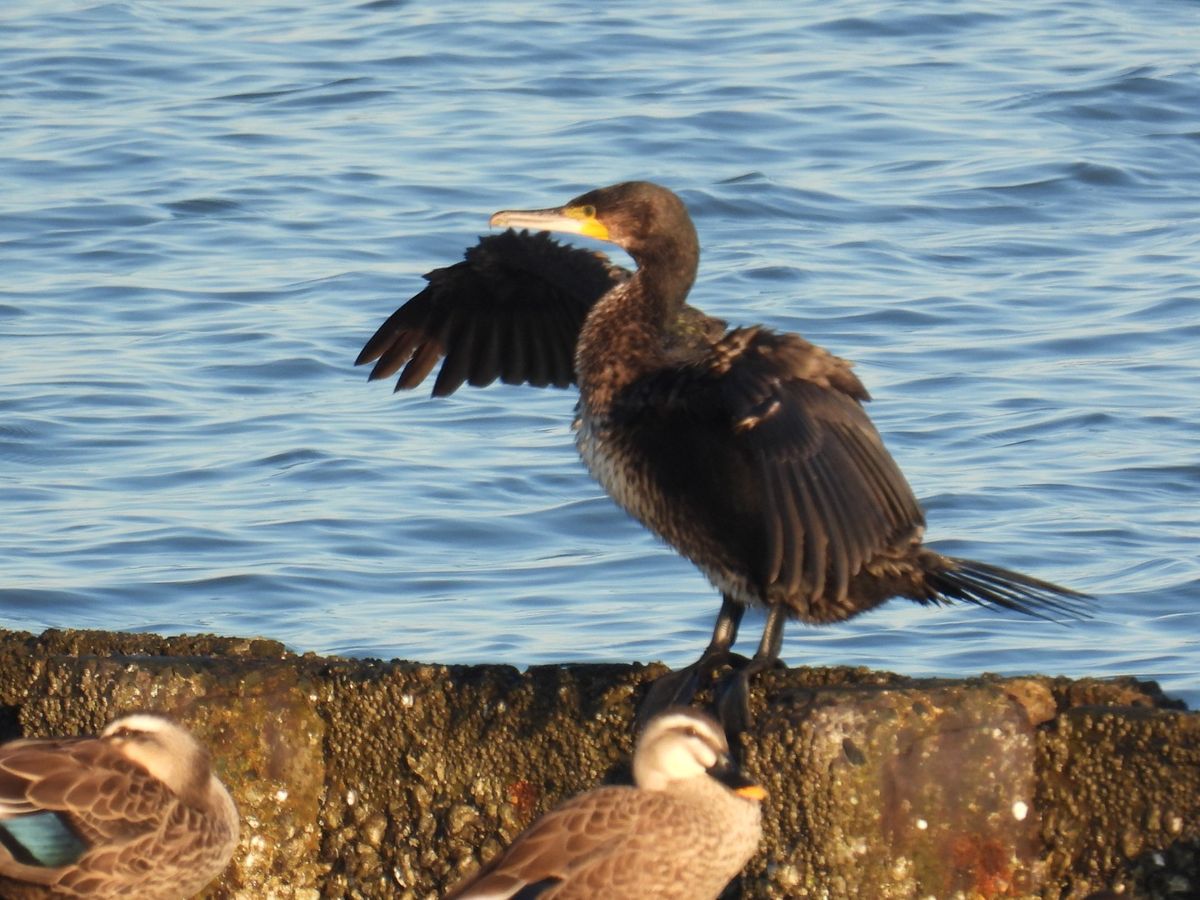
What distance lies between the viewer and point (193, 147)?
41.1 feet

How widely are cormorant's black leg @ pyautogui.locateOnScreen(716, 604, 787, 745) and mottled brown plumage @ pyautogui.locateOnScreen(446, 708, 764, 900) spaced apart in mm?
228

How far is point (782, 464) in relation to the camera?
4227 mm

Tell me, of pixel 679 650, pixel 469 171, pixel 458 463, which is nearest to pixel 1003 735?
pixel 679 650

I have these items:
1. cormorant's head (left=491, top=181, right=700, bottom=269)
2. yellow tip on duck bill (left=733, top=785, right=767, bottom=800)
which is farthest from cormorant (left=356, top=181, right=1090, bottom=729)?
yellow tip on duck bill (left=733, top=785, right=767, bottom=800)

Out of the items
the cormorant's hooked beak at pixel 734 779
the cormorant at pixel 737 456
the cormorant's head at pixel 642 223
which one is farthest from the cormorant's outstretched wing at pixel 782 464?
the cormorant's hooked beak at pixel 734 779

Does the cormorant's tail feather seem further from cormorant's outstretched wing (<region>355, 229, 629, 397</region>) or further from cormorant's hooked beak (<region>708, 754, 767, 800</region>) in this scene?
cormorant's outstretched wing (<region>355, 229, 629, 397</region>)

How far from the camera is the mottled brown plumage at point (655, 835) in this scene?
350cm

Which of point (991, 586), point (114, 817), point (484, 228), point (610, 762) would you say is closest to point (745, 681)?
point (610, 762)

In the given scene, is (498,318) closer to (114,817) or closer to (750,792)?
(114,817)

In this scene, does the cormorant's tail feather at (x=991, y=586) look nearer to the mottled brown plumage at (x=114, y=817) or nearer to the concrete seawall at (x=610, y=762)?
the concrete seawall at (x=610, y=762)

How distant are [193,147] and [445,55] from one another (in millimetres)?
2134

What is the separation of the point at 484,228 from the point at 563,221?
5.61 metres

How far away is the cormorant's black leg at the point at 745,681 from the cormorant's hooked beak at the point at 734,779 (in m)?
0.19

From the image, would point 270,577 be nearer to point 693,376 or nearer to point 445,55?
point 693,376
